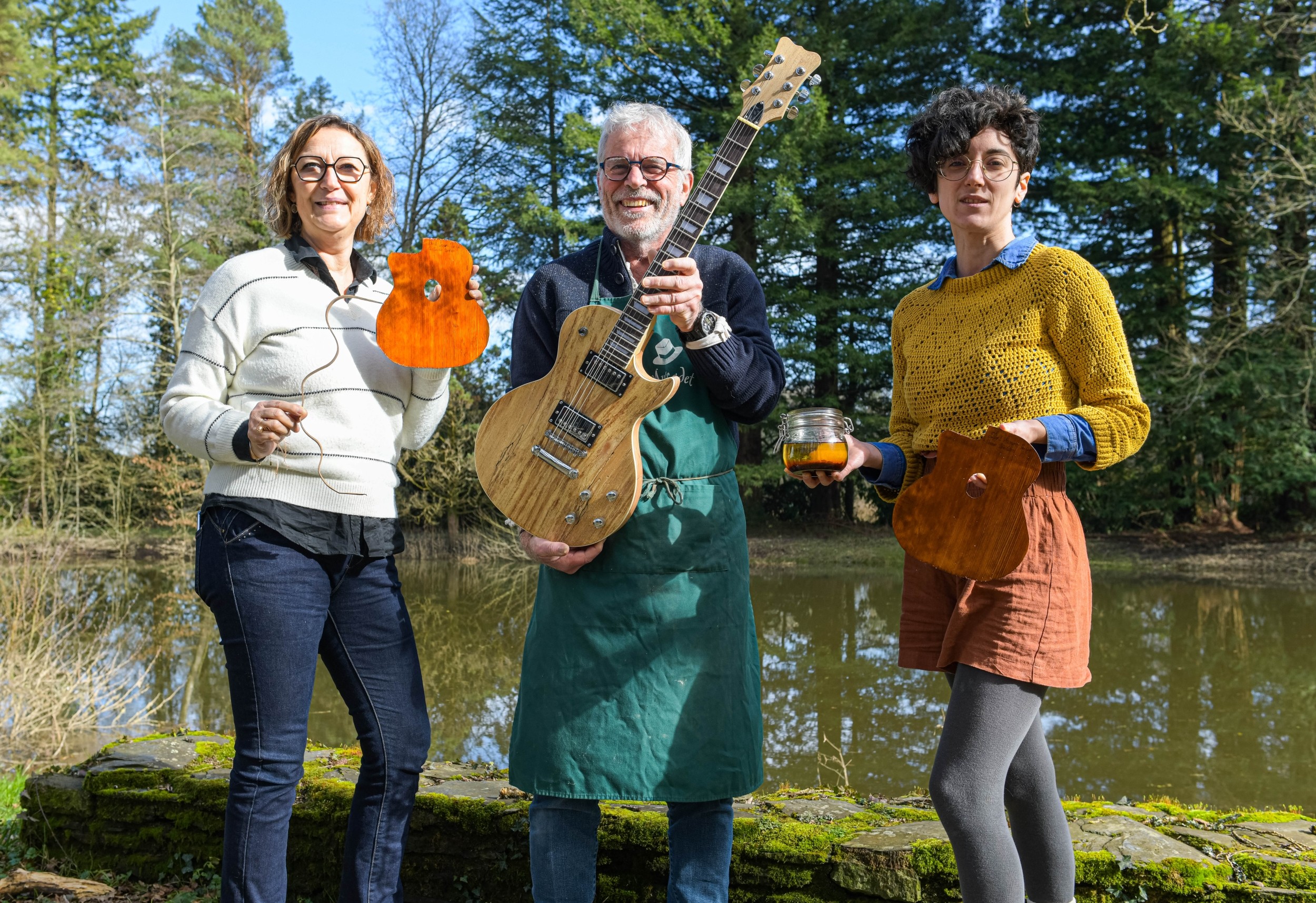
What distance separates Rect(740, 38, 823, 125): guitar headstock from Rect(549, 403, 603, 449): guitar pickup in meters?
0.70

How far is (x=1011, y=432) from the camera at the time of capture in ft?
6.22

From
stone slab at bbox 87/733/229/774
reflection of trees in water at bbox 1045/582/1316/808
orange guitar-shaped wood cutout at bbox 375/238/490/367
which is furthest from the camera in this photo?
reflection of trees in water at bbox 1045/582/1316/808

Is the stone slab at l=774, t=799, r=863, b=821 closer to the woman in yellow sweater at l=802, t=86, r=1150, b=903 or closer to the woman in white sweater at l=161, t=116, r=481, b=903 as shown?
the woman in yellow sweater at l=802, t=86, r=1150, b=903

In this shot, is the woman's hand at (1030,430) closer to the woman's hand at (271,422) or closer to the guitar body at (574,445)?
the guitar body at (574,445)

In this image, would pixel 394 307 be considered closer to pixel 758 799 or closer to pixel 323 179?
pixel 323 179

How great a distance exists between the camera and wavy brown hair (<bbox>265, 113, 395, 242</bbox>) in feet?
7.96

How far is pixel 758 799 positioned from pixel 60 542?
321 inches

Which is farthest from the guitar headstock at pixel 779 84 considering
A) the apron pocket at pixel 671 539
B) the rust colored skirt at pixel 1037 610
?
the rust colored skirt at pixel 1037 610

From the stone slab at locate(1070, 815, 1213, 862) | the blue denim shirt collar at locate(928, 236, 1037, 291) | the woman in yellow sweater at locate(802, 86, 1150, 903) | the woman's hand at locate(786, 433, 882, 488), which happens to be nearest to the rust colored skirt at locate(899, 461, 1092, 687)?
the woman in yellow sweater at locate(802, 86, 1150, 903)

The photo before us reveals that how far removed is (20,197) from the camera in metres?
19.3

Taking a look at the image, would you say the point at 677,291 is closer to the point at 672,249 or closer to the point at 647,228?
the point at 672,249

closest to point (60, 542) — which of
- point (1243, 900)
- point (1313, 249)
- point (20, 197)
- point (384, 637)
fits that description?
point (384, 637)

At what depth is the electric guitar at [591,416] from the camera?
7.07 feet

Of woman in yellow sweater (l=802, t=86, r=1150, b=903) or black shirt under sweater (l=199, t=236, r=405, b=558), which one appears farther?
black shirt under sweater (l=199, t=236, r=405, b=558)
